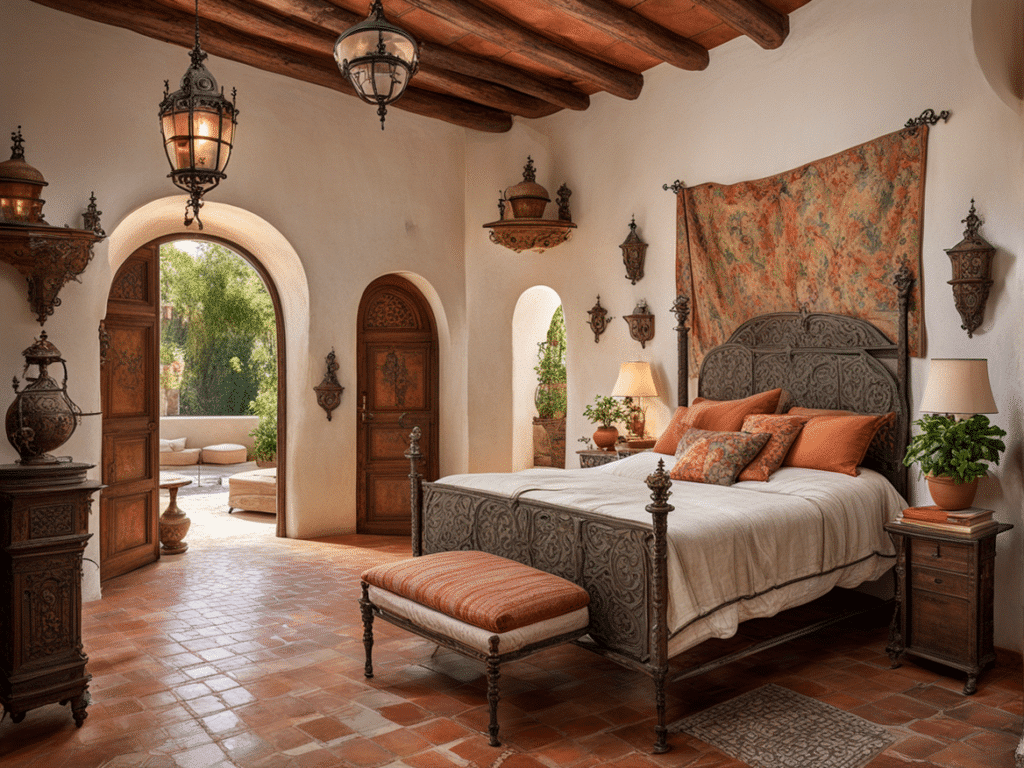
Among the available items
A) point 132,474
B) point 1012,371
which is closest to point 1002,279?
point 1012,371

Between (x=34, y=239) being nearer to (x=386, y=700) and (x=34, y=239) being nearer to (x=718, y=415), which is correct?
(x=386, y=700)

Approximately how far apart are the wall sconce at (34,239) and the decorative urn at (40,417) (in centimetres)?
134

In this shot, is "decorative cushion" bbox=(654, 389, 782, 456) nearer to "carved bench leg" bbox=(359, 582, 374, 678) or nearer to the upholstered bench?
the upholstered bench

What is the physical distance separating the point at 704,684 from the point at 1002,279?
264 centimetres

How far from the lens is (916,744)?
304 centimetres

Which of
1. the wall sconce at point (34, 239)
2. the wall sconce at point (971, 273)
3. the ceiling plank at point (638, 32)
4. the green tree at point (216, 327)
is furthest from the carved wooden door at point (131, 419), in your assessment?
the green tree at point (216, 327)

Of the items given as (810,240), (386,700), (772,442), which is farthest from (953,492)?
(386,700)

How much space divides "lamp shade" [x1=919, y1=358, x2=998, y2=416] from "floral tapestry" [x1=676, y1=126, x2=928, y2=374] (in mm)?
642

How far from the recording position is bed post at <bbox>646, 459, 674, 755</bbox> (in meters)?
3.06

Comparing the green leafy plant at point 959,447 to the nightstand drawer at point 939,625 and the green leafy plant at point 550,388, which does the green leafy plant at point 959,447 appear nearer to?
the nightstand drawer at point 939,625

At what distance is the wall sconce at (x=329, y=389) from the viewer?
21.9 feet

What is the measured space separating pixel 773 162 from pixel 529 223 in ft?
6.89

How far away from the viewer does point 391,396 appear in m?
7.29

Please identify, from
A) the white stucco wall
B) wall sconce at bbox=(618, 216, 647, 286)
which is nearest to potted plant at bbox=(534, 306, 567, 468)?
the white stucco wall
